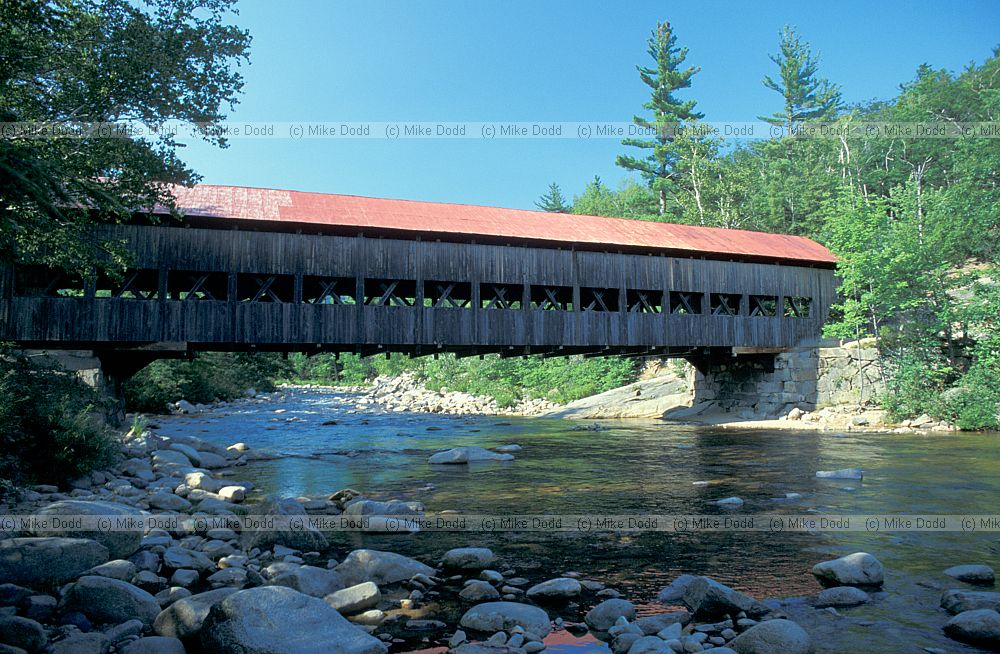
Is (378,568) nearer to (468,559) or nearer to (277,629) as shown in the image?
(468,559)

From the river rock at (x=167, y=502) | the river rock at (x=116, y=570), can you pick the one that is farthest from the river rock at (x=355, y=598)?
the river rock at (x=167, y=502)

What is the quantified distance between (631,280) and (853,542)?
12.4 metres

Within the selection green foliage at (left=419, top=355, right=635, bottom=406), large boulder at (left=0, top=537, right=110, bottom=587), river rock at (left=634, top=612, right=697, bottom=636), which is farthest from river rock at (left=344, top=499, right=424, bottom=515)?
green foliage at (left=419, top=355, right=635, bottom=406)

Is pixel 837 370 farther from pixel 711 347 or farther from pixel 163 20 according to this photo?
pixel 163 20

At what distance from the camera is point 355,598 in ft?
14.0

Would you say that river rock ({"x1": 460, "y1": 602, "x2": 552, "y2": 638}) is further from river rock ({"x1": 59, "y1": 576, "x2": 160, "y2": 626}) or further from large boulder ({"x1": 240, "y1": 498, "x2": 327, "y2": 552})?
large boulder ({"x1": 240, "y1": 498, "x2": 327, "y2": 552})

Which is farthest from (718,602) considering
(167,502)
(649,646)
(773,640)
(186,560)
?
(167,502)

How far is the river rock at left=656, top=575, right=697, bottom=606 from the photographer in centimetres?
437

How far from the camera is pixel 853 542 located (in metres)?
5.79

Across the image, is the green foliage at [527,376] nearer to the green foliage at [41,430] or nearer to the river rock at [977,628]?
the green foliage at [41,430]

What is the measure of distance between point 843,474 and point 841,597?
19.1ft

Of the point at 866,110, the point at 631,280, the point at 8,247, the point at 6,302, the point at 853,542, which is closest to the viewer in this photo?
the point at 8,247

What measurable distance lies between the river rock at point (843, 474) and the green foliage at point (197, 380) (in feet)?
46.3

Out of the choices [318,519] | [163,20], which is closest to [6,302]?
[163,20]
